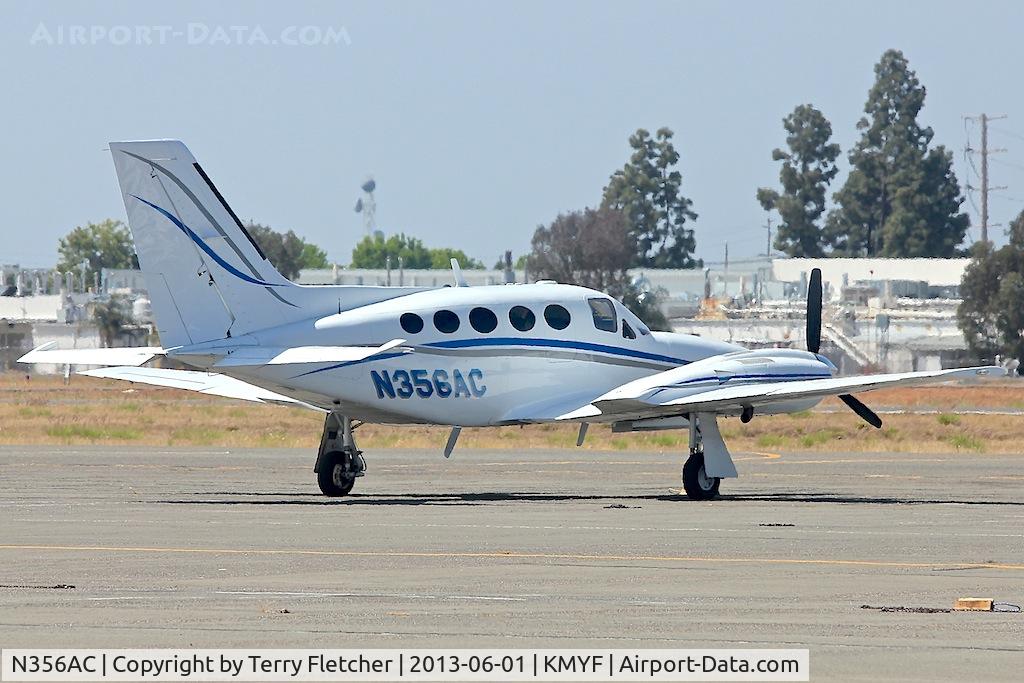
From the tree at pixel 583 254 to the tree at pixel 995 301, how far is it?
24025 millimetres

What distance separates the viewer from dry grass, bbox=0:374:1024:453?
50.2 m

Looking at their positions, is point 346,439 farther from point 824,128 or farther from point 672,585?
point 824,128

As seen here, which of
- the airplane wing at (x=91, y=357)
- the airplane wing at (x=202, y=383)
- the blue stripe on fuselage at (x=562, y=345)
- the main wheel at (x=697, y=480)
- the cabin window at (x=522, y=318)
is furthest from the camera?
the airplane wing at (x=202, y=383)

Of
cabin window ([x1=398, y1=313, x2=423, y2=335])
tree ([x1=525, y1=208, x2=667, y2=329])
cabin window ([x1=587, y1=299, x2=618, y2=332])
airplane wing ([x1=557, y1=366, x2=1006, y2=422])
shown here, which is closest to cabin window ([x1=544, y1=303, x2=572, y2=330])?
cabin window ([x1=587, y1=299, x2=618, y2=332])

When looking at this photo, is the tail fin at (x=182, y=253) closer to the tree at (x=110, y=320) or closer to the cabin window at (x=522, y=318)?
the cabin window at (x=522, y=318)

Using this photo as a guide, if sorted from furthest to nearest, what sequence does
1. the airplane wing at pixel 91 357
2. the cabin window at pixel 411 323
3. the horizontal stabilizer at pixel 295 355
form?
the airplane wing at pixel 91 357, the cabin window at pixel 411 323, the horizontal stabilizer at pixel 295 355

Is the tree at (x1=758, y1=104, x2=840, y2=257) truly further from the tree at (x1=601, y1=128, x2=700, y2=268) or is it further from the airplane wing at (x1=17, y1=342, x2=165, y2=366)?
the airplane wing at (x1=17, y1=342, x2=165, y2=366)

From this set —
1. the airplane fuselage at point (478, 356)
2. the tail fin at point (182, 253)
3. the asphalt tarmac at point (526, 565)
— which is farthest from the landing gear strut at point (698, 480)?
the tail fin at point (182, 253)

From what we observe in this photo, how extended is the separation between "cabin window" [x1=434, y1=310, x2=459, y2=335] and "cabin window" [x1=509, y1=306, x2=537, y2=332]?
1014 millimetres

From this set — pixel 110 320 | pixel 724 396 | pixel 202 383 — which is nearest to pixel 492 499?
pixel 724 396

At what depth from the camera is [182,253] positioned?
2820cm

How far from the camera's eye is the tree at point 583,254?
13662cm

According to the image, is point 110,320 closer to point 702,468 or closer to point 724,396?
point 702,468

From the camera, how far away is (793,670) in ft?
38.7
